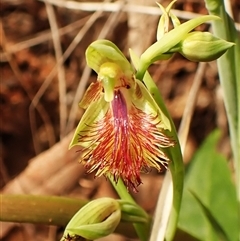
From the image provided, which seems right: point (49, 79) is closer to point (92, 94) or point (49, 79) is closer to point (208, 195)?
point (208, 195)

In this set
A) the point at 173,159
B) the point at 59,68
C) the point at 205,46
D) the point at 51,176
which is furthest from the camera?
the point at 59,68

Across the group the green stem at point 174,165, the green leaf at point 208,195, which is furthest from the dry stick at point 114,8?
the green stem at point 174,165

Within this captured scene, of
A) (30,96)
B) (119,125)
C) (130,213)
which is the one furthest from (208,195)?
(30,96)

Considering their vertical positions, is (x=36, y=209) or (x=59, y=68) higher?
(x=59, y=68)

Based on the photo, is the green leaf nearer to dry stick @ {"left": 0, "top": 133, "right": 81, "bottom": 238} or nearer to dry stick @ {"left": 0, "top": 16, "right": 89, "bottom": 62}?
dry stick @ {"left": 0, "top": 133, "right": 81, "bottom": 238}

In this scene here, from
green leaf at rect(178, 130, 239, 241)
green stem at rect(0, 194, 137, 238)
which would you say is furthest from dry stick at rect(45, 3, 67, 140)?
green stem at rect(0, 194, 137, 238)

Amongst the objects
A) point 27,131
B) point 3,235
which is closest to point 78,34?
point 27,131

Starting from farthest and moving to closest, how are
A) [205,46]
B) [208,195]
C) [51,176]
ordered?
[51,176], [208,195], [205,46]

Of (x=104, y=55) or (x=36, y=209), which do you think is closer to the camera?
(x=104, y=55)
